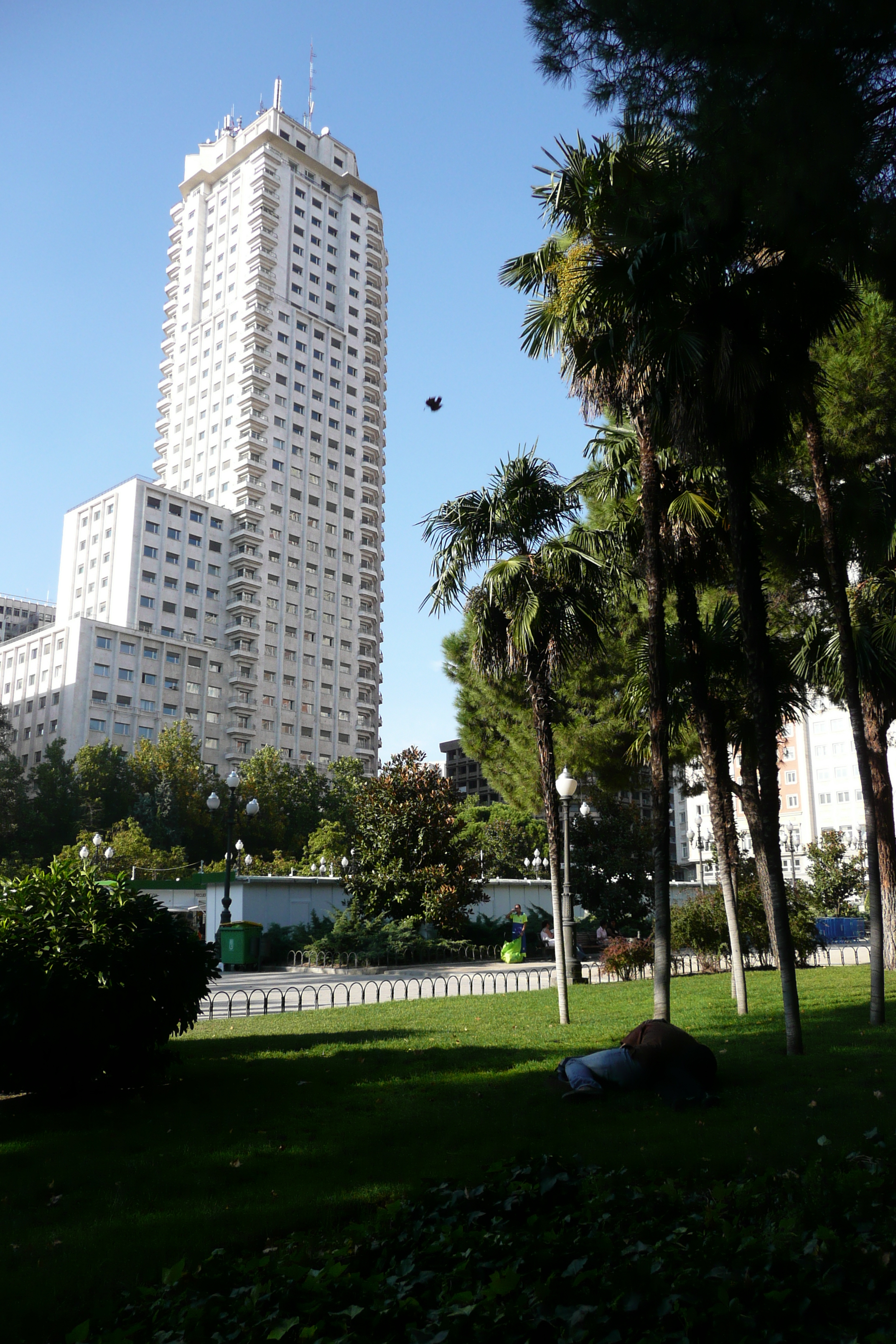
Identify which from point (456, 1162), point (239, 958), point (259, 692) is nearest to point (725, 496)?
point (456, 1162)

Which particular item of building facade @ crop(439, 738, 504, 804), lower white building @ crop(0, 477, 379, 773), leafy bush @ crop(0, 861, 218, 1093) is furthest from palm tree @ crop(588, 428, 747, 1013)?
building facade @ crop(439, 738, 504, 804)

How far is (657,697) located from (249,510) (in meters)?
100

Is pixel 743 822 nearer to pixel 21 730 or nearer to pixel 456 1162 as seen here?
pixel 21 730

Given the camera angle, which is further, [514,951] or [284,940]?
[284,940]

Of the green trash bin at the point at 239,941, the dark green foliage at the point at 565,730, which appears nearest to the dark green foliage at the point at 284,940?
the green trash bin at the point at 239,941

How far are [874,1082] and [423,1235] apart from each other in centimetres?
499

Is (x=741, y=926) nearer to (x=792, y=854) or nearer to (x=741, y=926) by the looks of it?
(x=741, y=926)

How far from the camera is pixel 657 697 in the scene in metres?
11.6

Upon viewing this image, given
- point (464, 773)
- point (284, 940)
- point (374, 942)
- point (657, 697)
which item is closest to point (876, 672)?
point (657, 697)

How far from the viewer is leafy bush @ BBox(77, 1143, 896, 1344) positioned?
4.11m

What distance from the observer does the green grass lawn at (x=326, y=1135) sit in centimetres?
551

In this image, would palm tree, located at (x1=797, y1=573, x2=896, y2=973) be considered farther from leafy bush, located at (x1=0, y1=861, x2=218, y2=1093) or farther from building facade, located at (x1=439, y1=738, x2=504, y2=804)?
building facade, located at (x1=439, y1=738, x2=504, y2=804)

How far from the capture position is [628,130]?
8312mm

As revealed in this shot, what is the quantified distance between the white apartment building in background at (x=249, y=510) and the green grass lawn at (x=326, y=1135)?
292ft
